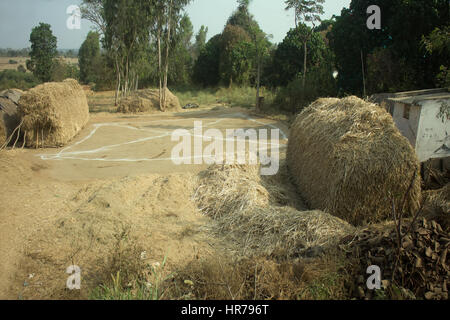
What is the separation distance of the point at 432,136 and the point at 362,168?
2449 millimetres

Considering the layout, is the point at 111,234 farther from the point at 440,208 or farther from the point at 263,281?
the point at 440,208

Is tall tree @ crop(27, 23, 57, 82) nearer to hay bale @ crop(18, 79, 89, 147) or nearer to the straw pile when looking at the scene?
hay bale @ crop(18, 79, 89, 147)

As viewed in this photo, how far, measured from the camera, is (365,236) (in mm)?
3834

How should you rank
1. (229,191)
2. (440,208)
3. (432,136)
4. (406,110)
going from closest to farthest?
1. (440,208)
2. (229,191)
3. (432,136)
4. (406,110)

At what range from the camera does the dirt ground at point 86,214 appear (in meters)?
3.91

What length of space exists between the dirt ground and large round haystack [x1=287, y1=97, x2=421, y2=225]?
1855mm

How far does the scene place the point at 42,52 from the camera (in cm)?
2497

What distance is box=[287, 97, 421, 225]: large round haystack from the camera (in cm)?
484

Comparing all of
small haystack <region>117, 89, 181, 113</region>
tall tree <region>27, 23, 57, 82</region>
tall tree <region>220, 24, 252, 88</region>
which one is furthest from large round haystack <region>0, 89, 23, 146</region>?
tall tree <region>27, 23, 57, 82</region>
